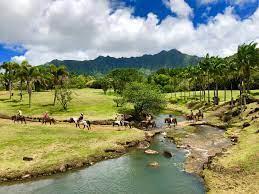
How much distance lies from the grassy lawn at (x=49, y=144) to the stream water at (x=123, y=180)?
10.6 feet

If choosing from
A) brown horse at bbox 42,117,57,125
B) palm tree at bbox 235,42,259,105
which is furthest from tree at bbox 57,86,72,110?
palm tree at bbox 235,42,259,105

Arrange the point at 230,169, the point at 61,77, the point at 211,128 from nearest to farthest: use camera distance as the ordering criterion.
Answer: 1. the point at 230,169
2. the point at 211,128
3. the point at 61,77

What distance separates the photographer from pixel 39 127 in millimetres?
69938

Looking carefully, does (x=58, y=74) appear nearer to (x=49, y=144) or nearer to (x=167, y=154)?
(x=49, y=144)

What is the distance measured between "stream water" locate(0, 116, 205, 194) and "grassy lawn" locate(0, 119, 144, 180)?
324cm

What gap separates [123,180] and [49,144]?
1687 cm

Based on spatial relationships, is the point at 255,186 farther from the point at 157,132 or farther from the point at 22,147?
the point at 157,132

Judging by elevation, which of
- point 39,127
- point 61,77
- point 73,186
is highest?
point 61,77

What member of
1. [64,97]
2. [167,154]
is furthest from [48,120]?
[167,154]

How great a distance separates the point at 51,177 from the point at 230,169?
24.3 metres

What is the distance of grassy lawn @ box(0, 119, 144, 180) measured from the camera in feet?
161

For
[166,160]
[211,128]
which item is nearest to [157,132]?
[211,128]

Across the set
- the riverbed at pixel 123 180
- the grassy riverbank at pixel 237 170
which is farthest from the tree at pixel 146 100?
the riverbed at pixel 123 180

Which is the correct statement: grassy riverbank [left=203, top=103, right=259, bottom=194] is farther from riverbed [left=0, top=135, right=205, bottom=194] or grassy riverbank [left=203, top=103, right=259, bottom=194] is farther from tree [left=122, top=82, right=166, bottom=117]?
tree [left=122, top=82, right=166, bottom=117]
